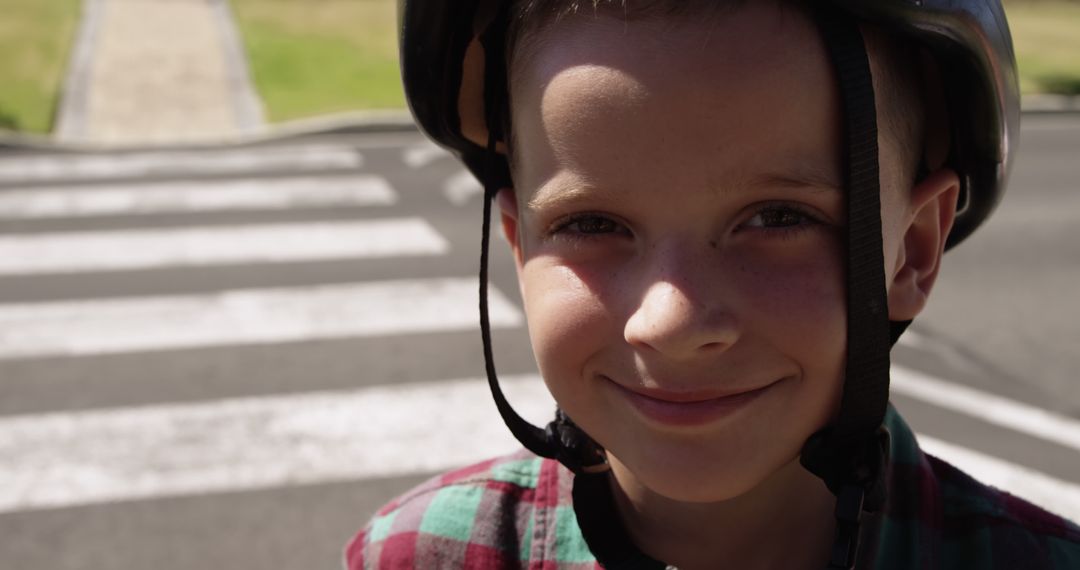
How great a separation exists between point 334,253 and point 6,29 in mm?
9878

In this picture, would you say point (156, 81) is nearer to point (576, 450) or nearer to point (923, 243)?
point (576, 450)

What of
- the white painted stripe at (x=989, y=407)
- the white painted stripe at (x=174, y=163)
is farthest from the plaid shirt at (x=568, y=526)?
the white painted stripe at (x=174, y=163)

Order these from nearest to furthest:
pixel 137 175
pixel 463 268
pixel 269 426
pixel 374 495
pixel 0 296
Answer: pixel 374 495, pixel 269 426, pixel 0 296, pixel 463 268, pixel 137 175

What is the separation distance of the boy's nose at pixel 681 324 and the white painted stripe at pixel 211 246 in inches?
263

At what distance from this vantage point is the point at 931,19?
1.63 meters

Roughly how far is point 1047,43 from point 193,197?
535 inches

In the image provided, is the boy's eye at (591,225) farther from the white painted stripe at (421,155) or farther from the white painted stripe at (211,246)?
the white painted stripe at (421,155)

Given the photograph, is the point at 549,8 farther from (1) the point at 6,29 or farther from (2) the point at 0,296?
(1) the point at 6,29

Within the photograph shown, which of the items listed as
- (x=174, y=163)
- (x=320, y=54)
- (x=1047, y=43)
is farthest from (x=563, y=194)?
(x=1047, y=43)

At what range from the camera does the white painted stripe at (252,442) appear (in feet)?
16.8

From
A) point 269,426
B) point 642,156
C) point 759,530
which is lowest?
point 269,426

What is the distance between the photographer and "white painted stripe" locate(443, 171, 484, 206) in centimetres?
948

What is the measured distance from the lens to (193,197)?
9383mm

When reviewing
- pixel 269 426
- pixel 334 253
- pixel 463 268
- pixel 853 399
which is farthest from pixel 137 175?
pixel 853 399
